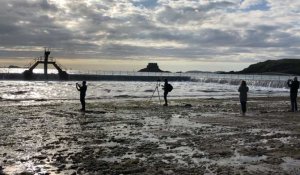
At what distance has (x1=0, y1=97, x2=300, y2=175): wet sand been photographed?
9.26 metres

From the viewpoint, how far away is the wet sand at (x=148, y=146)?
9.26 metres

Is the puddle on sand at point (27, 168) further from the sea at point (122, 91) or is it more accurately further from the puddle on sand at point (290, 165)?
the sea at point (122, 91)

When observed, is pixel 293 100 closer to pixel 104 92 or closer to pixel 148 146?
pixel 148 146

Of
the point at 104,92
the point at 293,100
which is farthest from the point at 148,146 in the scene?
the point at 104,92

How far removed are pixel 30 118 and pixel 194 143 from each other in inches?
385

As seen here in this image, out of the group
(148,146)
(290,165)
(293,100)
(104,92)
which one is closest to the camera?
(290,165)

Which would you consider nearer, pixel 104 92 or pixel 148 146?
pixel 148 146

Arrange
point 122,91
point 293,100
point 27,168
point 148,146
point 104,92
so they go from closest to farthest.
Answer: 1. point 27,168
2. point 148,146
3. point 293,100
4. point 104,92
5. point 122,91

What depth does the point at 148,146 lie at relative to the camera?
39.2ft

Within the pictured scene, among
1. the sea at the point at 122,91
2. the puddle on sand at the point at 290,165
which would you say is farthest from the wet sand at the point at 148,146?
the sea at the point at 122,91

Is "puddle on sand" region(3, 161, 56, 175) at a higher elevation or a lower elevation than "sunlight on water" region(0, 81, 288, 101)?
higher

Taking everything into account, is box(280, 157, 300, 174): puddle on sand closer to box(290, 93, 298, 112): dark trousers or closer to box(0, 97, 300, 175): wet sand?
box(0, 97, 300, 175): wet sand

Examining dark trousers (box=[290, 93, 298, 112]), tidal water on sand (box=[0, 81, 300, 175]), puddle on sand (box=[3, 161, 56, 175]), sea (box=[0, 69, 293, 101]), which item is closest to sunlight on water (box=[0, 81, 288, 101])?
sea (box=[0, 69, 293, 101])

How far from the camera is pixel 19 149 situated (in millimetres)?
11398
